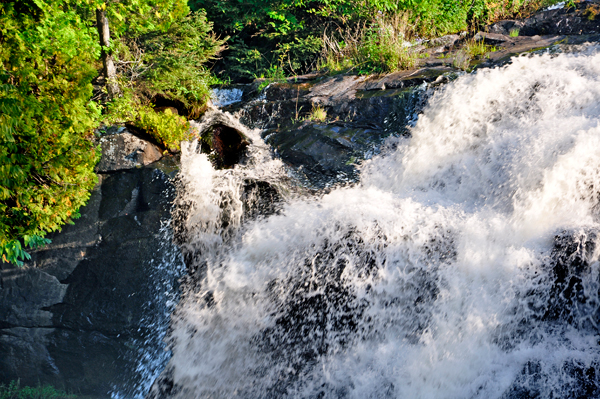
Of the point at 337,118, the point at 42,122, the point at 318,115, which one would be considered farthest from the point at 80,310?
the point at 337,118

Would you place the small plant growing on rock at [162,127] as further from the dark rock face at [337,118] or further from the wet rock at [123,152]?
the dark rock face at [337,118]

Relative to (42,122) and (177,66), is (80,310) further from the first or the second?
(177,66)

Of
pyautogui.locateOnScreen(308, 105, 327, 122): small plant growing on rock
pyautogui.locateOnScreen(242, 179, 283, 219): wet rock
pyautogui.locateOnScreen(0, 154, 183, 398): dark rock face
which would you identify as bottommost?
pyautogui.locateOnScreen(0, 154, 183, 398): dark rock face

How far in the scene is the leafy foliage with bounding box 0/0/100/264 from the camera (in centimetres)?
380

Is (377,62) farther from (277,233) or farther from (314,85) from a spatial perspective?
(277,233)

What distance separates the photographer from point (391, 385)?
132 inches

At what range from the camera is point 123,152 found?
17.2 feet

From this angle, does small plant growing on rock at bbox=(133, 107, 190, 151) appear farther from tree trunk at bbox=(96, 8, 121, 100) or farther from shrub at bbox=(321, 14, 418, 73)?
shrub at bbox=(321, 14, 418, 73)

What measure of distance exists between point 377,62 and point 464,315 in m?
5.63

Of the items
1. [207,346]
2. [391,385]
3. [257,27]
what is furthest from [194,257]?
[257,27]

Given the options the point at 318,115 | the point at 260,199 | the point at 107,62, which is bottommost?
the point at 260,199

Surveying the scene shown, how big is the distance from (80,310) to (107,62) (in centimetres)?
346

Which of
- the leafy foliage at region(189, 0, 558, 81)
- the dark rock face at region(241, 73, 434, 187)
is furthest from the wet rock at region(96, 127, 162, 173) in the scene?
the leafy foliage at region(189, 0, 558, 81)

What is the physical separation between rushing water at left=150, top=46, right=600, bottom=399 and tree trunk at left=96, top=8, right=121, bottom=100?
5.24 ft
